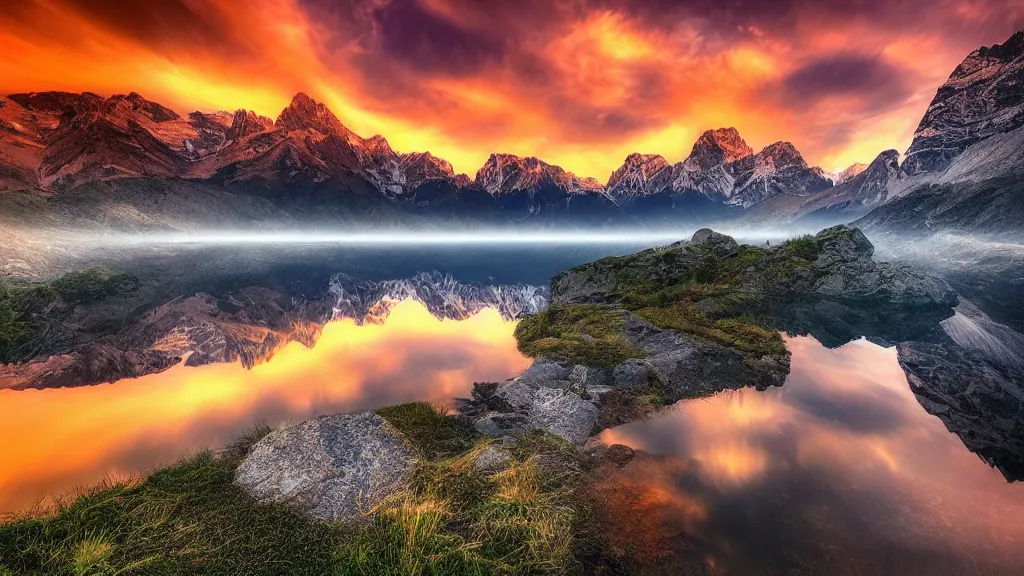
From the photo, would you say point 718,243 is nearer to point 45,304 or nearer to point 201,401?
point 201,401

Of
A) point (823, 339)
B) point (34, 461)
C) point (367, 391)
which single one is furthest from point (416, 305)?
point (823, 339)

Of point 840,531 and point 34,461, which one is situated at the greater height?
point 34,461

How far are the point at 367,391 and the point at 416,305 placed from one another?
→ 29.5 meters

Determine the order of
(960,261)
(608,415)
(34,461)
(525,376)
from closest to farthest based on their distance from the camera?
(34,461), (608,415), (525,376), (960,261)

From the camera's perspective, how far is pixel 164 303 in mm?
41438

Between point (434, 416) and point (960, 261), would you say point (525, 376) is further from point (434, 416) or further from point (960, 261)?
point (960, 261)

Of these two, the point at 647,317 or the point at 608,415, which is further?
the point at 647,317

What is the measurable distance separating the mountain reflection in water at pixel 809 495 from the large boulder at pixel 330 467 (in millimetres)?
5387

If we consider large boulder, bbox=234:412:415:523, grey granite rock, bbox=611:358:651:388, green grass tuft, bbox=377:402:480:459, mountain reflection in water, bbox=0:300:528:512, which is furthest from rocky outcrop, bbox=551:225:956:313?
large boulder, bbox=234:412:415:523

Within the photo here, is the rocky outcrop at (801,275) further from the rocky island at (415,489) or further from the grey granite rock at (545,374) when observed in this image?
the grey granite rock at (545,374)

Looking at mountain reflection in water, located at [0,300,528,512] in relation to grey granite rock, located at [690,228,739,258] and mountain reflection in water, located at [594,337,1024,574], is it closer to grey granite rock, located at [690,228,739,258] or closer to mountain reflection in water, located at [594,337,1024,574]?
mountain reflection in water, located at [594,337,1024,574]

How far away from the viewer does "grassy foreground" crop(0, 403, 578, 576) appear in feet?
21.5

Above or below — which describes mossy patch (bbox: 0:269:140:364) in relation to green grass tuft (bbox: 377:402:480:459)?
above

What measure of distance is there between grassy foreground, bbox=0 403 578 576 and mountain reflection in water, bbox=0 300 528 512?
4.39 m
